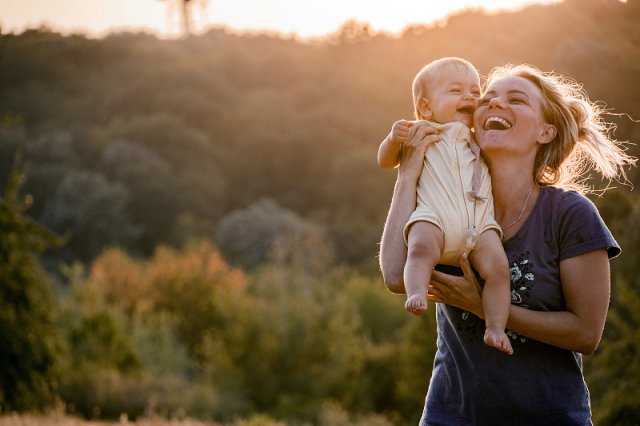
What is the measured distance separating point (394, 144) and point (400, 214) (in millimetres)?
350

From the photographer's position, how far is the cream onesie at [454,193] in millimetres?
2814

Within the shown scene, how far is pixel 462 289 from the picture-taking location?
105 inches

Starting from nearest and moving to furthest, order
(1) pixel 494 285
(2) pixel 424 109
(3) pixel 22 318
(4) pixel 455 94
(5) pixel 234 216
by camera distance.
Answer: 1. (1) pixel 494 285
2. (4) pixel 455 94
3. (2) pixel 424 109
4. (3) pixel 22 318
5. (5) pixel 234 216

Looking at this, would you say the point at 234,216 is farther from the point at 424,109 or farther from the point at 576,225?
the point at 576,225

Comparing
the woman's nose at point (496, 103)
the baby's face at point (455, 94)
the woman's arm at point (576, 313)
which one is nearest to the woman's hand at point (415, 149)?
the baby's face at point (455, 94)

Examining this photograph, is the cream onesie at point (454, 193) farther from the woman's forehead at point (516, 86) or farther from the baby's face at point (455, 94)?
the woman's forehead at point (516, 86)

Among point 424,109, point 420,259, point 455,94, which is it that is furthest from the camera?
point 424,109

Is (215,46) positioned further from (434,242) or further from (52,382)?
(434,242)

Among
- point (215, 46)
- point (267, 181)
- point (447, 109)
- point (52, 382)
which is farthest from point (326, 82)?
point (447, 109)

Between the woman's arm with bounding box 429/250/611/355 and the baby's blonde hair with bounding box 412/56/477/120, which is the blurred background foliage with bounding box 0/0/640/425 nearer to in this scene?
the baby's blonde hair with bounding box 412/56/477/120

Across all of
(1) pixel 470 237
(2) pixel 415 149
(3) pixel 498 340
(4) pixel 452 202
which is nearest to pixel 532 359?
(3) pixel 498 340

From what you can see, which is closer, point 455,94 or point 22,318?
point 455,94

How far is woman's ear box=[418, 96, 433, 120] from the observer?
3.36 meters

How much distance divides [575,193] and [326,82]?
51.1m
